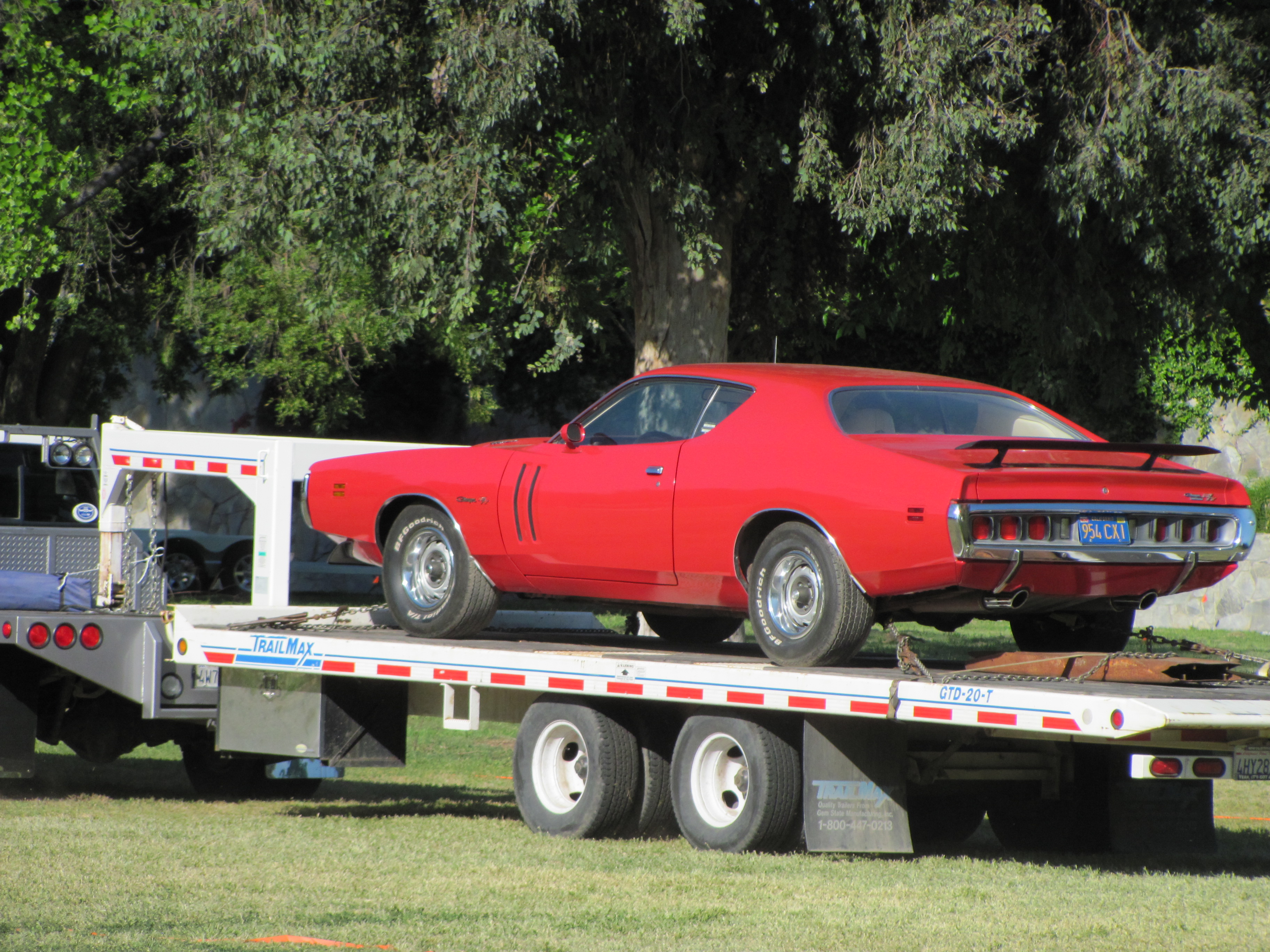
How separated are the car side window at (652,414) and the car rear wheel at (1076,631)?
1.77m

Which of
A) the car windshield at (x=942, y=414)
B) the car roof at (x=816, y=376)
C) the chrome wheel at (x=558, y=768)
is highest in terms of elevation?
the car roof at (x=816, y=376)

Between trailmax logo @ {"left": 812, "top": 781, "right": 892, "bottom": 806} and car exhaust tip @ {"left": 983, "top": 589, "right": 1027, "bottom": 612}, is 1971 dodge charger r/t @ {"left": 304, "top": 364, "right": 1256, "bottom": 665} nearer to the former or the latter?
car exhaust tip @ {"left": 983, "top": 589, "right": 1027, "bottom": 612}

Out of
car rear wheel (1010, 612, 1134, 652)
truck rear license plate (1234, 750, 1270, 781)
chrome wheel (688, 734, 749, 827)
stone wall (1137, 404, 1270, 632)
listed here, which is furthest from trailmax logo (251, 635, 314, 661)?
stone wall (1137, 404, 1270, 632)

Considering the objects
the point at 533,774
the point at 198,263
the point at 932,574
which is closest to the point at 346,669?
the point at 533,774

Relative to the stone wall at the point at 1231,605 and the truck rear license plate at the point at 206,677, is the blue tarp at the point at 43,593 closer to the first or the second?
the truck rear license plate at the point at 206,677

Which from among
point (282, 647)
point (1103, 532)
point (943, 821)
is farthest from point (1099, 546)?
point (282, 647)

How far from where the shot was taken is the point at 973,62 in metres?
12.5

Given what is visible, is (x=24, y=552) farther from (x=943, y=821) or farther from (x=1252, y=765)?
(x=1252, y=765)

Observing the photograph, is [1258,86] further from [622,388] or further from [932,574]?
[932,574]

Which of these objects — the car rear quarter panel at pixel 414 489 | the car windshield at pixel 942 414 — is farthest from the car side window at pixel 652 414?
the car windshield at pixel 942 414

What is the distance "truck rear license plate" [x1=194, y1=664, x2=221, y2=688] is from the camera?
9.34 m

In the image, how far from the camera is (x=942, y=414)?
762 centimetres

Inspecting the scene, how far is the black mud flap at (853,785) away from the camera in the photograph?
7.07 m

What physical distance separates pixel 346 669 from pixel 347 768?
3.82 metres
